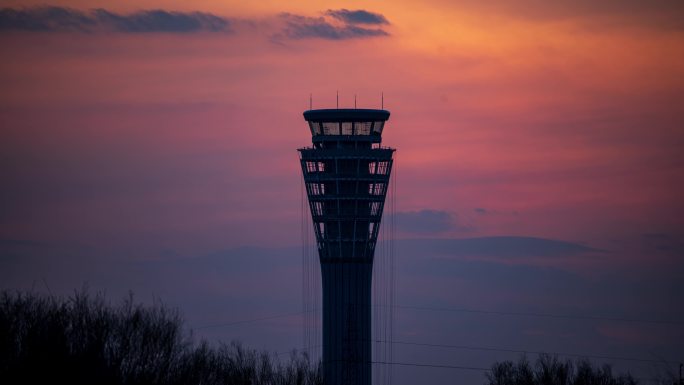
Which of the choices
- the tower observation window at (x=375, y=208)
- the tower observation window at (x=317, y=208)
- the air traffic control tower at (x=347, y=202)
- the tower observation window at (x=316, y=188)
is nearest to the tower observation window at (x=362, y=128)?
the air traffic control tower at (x=347, y=202)

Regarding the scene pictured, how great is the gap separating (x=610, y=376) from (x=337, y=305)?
37.3 meters

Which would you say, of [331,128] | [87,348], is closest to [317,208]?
[331,128]

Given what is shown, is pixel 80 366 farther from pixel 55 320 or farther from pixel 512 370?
pixel 512 370

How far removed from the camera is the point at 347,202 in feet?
552

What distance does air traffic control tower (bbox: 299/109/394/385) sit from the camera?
6580 inches

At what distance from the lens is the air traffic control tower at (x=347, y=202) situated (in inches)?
6580

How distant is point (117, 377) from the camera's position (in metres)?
95.2

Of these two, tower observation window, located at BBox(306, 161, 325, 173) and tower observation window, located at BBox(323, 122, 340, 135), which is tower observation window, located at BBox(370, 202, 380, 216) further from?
tower observation window, located at BBox(323, 122, 340, 135)

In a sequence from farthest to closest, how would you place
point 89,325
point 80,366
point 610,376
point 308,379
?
point 610,376 < point 308,379 < point 89,325 < point 80,366

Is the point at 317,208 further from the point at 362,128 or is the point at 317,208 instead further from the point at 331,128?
the point at 362,128

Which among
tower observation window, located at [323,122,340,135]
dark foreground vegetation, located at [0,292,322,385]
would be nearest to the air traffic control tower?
tower observation window, located at [323,122,340,135]

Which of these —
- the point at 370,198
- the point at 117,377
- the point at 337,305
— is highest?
the point at 370,198

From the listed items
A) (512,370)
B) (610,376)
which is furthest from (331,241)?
(610,376)

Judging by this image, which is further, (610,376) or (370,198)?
(370,198)
